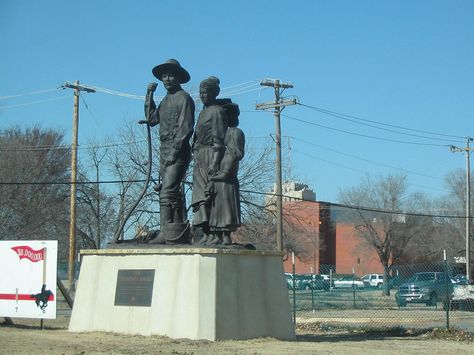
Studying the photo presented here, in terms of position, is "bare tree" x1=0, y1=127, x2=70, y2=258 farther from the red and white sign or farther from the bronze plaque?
the bronze plaque

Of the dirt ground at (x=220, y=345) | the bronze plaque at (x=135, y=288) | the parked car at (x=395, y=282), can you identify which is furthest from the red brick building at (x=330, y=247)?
the bronze plaque at (x=135, y=288)

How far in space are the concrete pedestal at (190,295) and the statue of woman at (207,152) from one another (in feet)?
2.97

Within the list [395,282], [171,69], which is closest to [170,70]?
[171,69]

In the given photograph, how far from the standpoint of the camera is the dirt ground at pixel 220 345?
11171 mm

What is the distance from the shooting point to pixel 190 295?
40.7ft

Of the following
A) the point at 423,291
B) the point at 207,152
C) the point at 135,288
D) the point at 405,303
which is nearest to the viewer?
the point at 135,288

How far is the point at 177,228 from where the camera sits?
1381 cm

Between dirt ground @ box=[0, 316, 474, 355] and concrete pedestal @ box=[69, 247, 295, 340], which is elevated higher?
concrete pedestal @ box=[69, 247, 295, 340]

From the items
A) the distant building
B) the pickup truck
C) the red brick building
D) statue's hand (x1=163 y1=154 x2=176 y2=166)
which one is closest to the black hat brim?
statue's hand (x1=163 y1=154 x2=176 y2=166)

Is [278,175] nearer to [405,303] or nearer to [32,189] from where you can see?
[405,303]

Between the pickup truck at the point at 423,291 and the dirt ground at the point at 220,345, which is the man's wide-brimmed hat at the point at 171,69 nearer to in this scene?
the dirt ground at the point at 220,345

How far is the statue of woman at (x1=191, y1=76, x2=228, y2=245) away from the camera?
13.6 metres

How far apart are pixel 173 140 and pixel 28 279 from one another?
5.11 m

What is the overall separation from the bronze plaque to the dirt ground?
60 cm
